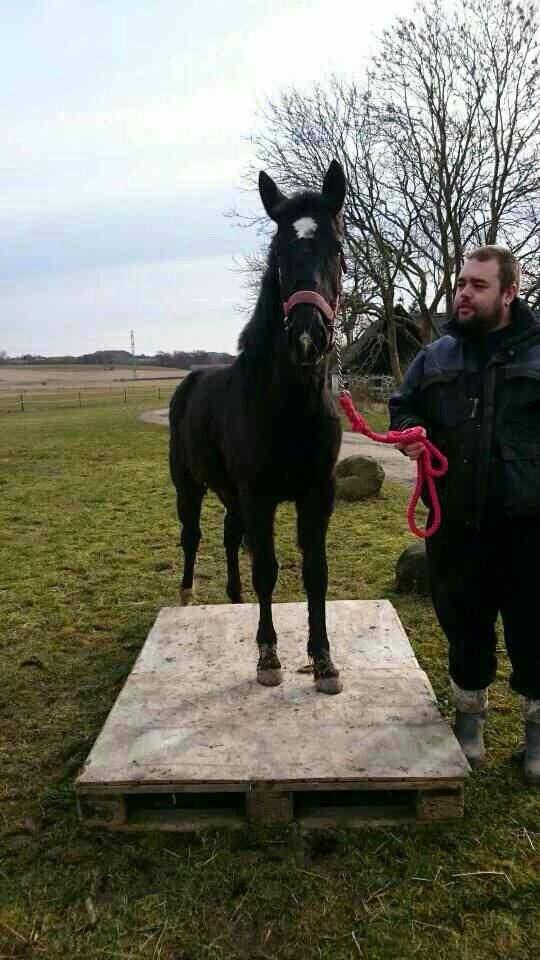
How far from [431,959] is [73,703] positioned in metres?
2.43

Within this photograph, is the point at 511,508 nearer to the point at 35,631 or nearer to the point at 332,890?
the point at 332,890

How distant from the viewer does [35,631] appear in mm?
4887

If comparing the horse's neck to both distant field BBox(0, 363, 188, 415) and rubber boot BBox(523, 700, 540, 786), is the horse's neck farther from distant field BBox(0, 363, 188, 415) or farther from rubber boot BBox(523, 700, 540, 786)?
distant field BBox(0, 363, 188, 415)

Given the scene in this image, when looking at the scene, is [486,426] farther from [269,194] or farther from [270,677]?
[270,677]

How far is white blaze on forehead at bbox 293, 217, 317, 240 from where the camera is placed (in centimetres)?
290

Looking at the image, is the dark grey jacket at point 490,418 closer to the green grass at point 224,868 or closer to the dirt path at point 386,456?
the green grass at point 224,868

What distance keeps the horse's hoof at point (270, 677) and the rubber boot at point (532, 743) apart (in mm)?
1216

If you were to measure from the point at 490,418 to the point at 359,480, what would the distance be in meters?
6.75

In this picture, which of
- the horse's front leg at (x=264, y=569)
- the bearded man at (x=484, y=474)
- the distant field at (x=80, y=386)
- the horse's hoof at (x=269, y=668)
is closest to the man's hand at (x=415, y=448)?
the bearded man at (x=484, y=474)

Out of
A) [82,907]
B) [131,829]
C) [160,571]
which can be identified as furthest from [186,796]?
[160,571]

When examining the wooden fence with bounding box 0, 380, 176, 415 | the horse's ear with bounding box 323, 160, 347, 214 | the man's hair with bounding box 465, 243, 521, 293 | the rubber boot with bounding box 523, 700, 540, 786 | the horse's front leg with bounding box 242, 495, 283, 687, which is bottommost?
the wooden fence with bounding box 0, 380, 176, 415

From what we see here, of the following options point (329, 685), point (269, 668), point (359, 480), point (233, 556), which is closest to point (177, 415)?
point (233, 556)

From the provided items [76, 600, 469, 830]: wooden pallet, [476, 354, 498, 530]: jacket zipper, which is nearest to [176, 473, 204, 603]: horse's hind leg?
[76, 600, 469, 830]: wooden pallet

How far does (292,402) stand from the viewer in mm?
3207
